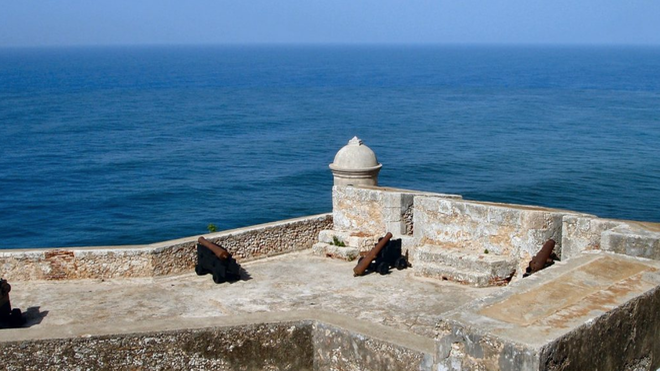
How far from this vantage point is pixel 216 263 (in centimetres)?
1215

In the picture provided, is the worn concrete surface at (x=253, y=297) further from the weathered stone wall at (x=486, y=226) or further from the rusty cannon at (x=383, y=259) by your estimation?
Answer: the weathered stone wall at (x=486, y=226)

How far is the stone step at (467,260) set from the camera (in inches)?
460

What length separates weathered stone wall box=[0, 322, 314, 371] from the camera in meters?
7.95

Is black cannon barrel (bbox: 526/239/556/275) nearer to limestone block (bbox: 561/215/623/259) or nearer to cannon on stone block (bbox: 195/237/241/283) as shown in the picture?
limestone block (bbox: 561/215/623/259)

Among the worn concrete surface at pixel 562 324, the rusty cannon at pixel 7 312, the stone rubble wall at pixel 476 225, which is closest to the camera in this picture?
the worn concrete surface at pixel 562 324

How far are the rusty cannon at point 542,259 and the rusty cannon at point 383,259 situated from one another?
7.25 ft

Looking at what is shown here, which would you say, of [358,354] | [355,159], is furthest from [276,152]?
[358,354]

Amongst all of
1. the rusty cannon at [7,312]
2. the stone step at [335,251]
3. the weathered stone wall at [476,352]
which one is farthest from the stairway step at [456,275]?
the rusty cannon at [7,312]

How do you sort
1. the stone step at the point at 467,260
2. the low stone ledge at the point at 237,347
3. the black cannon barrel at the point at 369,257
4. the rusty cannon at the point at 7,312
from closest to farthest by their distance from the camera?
the low stone ledge at the point at 237,347 < the rusty cannon at the point at 7,312 < the stone step at the point at 467,260 < the black cannon barrel at the point at 369,257

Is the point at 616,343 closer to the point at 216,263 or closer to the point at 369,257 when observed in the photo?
the point at 369,257

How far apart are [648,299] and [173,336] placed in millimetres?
4395

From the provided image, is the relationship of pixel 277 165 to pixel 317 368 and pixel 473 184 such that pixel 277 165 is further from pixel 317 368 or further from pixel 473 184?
pixel 317 368

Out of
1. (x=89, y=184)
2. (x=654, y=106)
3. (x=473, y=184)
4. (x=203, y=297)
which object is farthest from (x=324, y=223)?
(x=654, y=106)

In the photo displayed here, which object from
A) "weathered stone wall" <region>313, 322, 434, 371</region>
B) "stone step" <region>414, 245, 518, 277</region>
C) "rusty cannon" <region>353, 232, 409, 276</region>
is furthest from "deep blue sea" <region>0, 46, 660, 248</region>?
"weathered stone wall" <region>313, 322, 434, 371</region>
